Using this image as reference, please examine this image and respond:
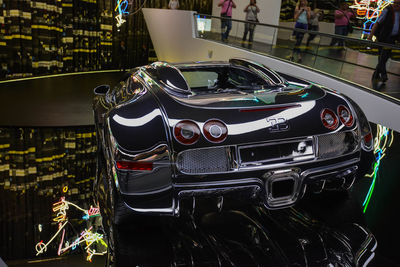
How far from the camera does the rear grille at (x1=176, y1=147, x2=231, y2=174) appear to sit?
92.7 inches

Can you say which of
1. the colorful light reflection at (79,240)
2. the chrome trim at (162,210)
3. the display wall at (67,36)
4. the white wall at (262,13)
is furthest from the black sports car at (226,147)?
the display wall at (67,36)

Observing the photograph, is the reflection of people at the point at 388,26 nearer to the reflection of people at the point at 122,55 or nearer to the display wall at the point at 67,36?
the display wall at the point at 67,36

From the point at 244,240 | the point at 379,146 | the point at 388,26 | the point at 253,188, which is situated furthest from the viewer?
the point at 388,26

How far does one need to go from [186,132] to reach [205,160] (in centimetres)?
21

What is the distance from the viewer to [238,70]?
3.64 metres

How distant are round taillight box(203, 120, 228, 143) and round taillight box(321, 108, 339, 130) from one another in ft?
2.36

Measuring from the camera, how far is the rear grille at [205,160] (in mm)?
2354

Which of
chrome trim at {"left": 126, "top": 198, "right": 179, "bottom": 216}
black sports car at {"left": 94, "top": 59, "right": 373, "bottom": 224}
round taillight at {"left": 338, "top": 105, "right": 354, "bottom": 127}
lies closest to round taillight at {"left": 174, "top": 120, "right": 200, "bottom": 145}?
black sports car at {"left": 94, "top": 59, "right": 373, "bottom": 224}

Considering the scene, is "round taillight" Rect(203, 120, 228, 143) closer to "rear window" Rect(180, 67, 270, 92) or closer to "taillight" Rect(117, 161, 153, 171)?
"taillight" Rect(117, 161, 153, 171)

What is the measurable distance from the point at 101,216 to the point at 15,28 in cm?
790

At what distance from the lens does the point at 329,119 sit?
263 centimetres

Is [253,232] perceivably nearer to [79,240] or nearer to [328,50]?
[79,240]

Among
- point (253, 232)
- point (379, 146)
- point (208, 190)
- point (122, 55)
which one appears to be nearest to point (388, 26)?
point (379, 146)

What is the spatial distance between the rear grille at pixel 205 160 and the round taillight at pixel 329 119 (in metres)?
0.73
